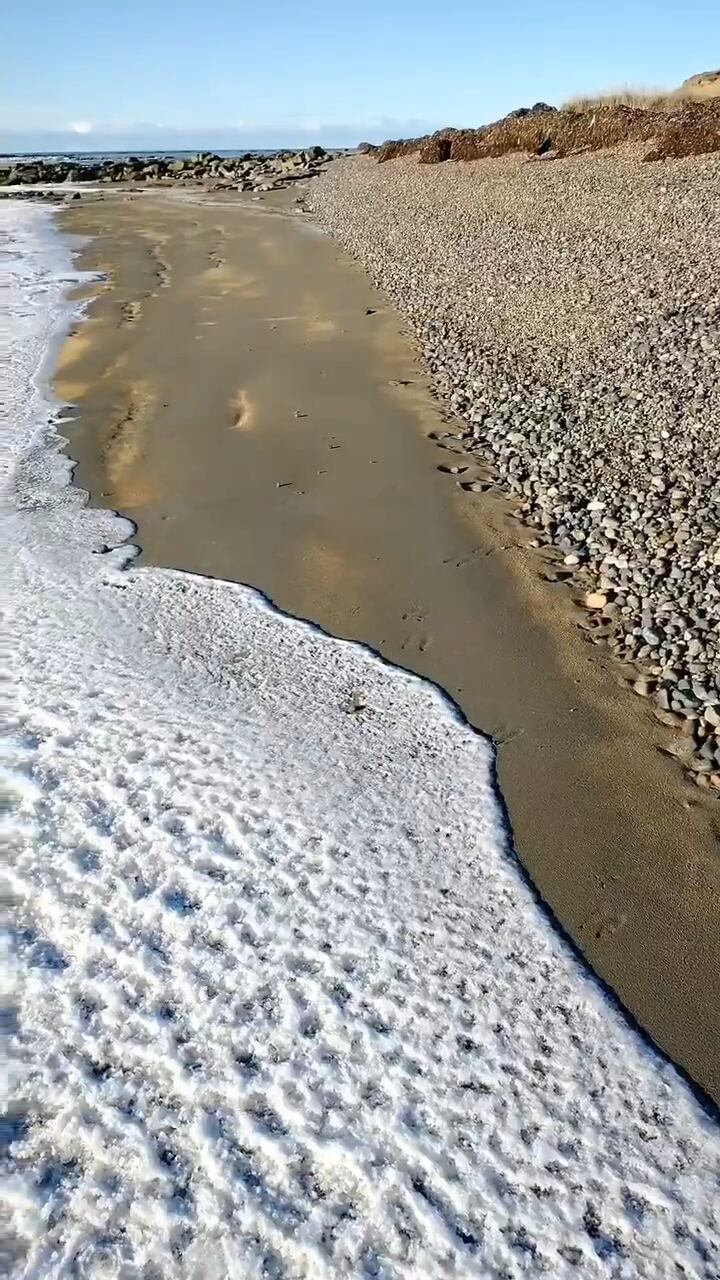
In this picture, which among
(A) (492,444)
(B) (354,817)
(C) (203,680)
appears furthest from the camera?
(A) (492,444)

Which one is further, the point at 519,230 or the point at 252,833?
the point at 519,230

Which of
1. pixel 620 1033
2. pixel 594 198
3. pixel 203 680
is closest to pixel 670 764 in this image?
pixel 620 1033

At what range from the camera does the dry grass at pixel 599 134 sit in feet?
57.7

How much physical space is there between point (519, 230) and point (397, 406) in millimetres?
8338

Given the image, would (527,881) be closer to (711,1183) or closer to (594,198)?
(711,1183)

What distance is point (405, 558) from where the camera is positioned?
19.9 feet

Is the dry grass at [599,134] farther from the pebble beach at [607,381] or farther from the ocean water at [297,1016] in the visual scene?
the ocean water at [297,1016]

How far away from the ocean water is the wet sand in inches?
9.6

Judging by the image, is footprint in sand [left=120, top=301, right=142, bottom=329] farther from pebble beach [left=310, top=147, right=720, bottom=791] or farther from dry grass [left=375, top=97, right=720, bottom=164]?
dry grass [left=375, top=97, right=720, bottom=164]

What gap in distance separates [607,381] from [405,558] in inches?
141

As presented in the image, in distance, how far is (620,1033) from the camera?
121 inches

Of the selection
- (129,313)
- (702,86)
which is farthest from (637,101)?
(129,313)

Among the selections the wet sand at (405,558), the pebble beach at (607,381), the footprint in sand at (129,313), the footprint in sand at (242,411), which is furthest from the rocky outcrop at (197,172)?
the footprint in sand at (242,411)

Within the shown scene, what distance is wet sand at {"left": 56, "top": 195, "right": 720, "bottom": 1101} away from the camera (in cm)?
354
